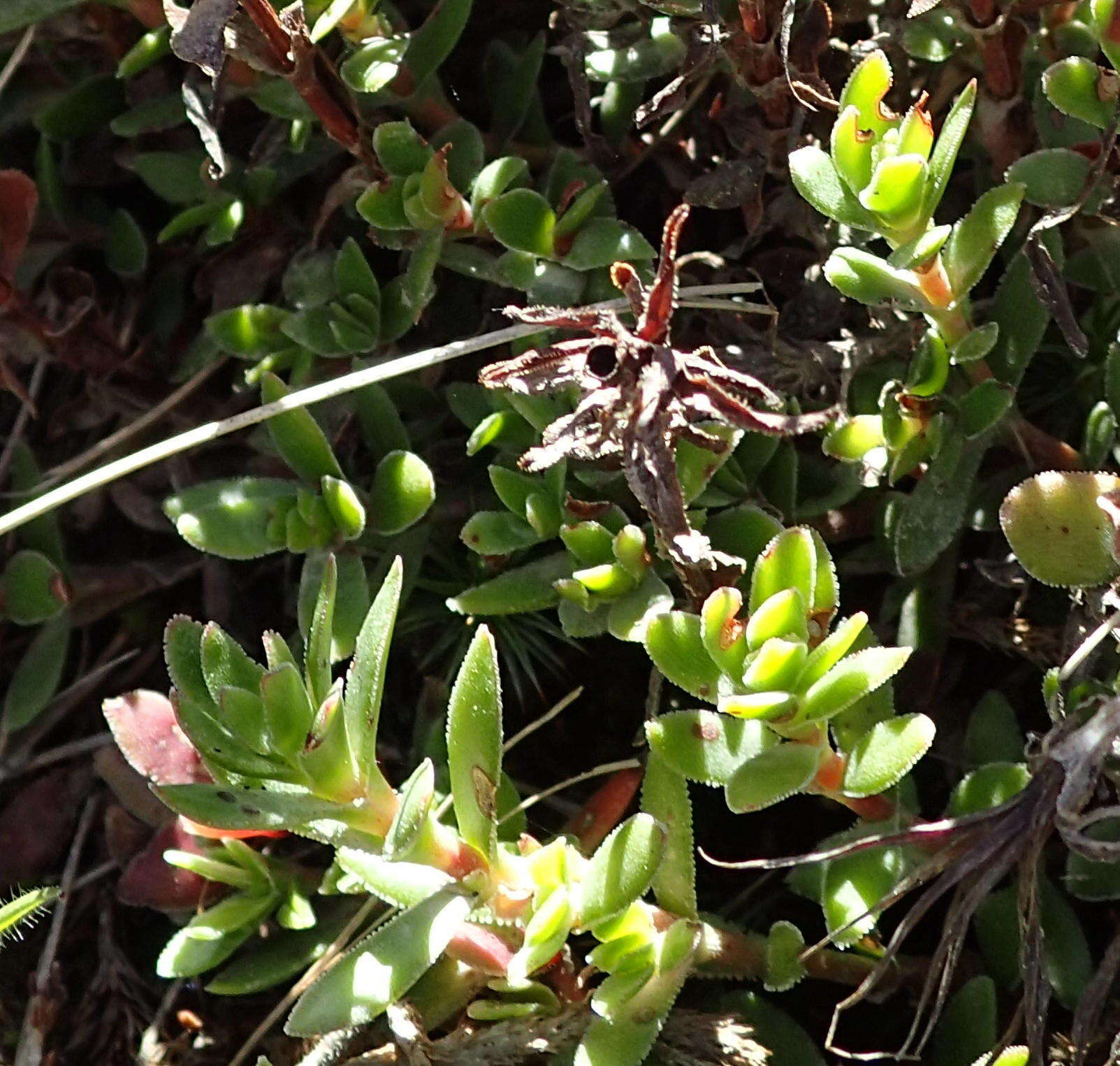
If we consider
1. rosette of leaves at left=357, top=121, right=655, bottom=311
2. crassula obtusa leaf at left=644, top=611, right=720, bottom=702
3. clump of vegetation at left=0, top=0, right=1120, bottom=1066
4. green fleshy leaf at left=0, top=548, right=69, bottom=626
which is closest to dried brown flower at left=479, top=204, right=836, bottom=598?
clump of vegetation at left=0, top=0, right=1120, bottom=1066

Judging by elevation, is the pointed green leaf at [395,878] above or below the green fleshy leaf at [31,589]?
above

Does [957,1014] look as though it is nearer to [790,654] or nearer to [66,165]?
[790,654]

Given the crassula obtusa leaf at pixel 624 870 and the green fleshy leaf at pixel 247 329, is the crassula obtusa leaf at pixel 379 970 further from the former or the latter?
the green fleshy leaf at pixel 247 329

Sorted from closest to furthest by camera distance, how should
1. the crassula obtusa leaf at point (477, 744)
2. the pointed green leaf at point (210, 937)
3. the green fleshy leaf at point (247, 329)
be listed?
the crassula obtusa leaf at point (477, 744)
the pointed green leaf at point (210, 937)
the green fleshy leaf at point (247, 329)

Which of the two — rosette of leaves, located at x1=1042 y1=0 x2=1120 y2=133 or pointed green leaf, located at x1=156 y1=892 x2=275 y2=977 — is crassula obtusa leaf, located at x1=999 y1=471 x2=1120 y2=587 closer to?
rosette of leaves, located at x1=1042 y1=0 x2=1120 y2=133

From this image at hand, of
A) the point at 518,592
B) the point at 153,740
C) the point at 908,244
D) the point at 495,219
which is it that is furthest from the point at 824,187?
the point at 153,740

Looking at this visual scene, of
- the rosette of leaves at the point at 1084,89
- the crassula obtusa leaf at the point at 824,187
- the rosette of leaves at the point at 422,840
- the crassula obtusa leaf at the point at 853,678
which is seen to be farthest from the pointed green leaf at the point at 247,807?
the rosette of leaves at the point at 1084,89

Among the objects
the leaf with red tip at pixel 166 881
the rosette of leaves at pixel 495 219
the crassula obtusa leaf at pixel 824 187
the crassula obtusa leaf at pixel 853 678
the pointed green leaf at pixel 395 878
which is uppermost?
the crassula obtusa leaf at pixel 824 187
